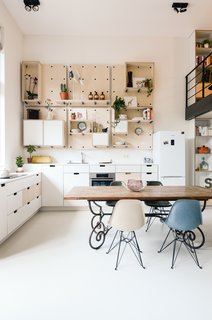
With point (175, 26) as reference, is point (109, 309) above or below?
below

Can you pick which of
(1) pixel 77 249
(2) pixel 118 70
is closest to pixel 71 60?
(2) pixel 118 70

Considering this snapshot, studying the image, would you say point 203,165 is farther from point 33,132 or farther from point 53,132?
point 33,132

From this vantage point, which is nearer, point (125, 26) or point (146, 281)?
point (146, 281)

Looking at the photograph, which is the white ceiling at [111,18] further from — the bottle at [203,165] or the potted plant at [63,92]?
the bottle at [203,165]

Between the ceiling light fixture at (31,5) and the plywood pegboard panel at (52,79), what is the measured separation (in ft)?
3.88

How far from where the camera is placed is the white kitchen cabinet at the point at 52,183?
188 inches

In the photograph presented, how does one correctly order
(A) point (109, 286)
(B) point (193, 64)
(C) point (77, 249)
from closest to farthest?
(A) point (109, 286) < (C) point (77, 249) < (B) point (193, 64)

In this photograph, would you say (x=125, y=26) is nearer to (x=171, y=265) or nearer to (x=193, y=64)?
(x=193, y=64)

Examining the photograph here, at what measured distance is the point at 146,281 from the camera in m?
2.15

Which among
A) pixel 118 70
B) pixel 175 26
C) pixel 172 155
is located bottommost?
pixel 172 155

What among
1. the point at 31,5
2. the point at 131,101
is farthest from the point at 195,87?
the point at 31,5

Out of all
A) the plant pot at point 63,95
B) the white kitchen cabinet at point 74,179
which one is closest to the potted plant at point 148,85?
the plant pot at point 63,95

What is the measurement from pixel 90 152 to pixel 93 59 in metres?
2.27

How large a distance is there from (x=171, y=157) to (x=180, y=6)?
3.00m
